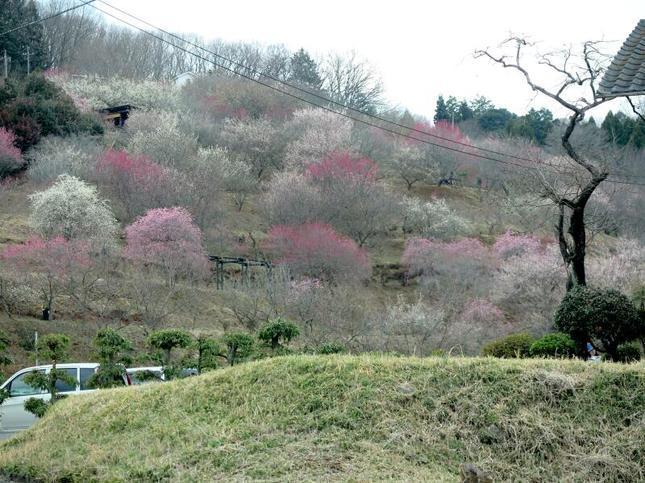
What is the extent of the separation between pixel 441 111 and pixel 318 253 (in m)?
43.5

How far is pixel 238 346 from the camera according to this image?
1003 centimetres

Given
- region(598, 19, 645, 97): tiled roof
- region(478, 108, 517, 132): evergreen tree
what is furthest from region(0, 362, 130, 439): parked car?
region(478, 108, 517, 132): evergreen tree

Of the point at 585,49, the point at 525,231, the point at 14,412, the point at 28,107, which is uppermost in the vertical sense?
the point at 585,49

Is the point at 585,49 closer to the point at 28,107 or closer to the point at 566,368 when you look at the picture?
the point at 566,368

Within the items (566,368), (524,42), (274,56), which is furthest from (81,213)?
(274,56)

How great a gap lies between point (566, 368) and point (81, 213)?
25.4 m

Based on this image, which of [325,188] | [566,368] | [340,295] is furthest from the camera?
[325,188]

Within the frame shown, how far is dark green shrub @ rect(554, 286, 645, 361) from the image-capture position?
38.6 ft

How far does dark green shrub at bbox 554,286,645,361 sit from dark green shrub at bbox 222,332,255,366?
558 centimetres

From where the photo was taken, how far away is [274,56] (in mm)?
66125

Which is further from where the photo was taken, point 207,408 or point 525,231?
point 525,231

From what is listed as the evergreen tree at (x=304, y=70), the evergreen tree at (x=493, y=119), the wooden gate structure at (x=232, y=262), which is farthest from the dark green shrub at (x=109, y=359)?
the evergreen tree at (x=493, y=119)

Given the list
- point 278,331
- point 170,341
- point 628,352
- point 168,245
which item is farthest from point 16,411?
point 168,245

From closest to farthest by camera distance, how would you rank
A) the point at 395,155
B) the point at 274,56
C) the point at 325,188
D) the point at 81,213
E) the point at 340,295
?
the point at 340,295
the point at 81,213
the point at 325,188
the point at 395,155
the point at 274,56
